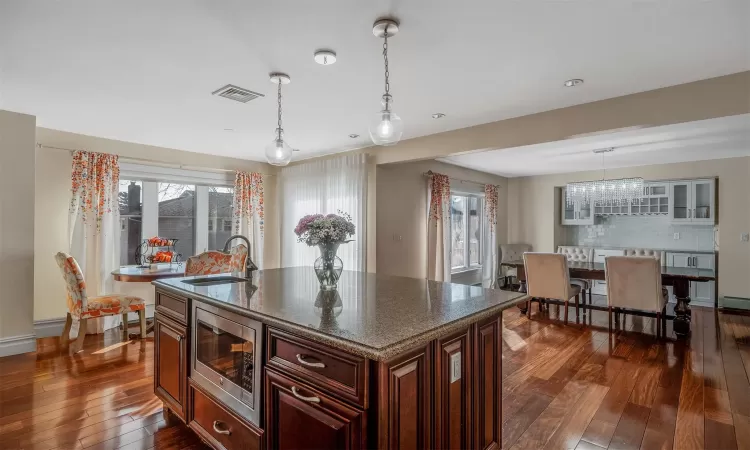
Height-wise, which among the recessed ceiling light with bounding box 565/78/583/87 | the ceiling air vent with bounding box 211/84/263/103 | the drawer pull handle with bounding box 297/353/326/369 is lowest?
the drawer pull handle with bounding box 297/353/326/369

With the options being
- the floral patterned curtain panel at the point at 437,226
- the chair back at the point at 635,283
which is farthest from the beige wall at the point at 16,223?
the chair back at the point at 635,283

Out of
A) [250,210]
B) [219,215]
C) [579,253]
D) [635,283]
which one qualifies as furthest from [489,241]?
[219,215]

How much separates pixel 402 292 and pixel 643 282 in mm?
3442

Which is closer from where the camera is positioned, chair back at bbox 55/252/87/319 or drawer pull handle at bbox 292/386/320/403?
drawer pull handle at bbox 292/386/320/403

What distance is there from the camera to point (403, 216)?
5.22 m

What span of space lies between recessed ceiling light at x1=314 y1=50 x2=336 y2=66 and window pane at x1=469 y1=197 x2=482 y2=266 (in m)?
4.96

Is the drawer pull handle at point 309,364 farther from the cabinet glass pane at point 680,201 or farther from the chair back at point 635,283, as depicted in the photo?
the cabinet glass pane at point 680,201

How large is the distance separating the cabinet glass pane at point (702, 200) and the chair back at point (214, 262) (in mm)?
6644

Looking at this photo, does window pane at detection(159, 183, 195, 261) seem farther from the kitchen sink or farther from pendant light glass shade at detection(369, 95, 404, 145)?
pendant light glass shade at detection(369, 95, 404, 145)

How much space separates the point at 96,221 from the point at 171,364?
296 cm

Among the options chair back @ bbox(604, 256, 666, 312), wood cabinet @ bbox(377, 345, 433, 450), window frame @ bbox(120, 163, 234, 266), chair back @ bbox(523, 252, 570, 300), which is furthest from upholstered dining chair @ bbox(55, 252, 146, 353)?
chair back @ bbox(604, 256, 666, 312)

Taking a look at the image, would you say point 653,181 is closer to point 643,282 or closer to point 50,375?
point 643,282

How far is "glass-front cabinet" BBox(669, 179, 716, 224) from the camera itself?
18.8ft

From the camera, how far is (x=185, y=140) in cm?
452
